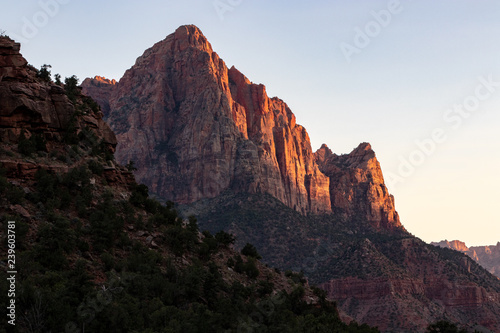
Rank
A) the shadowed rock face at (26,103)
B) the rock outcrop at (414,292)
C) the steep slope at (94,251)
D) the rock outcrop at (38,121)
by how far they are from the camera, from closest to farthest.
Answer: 1. the steep slope at (94,251)
2. the rock outcrop at (38,121)
3. the shadowed rock face at (26,103)
4. the rock outcrop at (414,292)

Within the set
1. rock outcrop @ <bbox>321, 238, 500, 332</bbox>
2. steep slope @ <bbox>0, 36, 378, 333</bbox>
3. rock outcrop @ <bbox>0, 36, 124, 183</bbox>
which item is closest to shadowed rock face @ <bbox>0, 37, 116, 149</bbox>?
rock outcrop @ <bbox>0, 36, 124, 183</bbox>

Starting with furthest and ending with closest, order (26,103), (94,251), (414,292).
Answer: (414,292), (26,103), (94,251)

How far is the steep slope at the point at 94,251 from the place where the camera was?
38.3 metres

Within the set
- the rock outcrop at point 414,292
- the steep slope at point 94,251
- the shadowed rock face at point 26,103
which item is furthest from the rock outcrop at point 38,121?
the rock outcrop at point 414,292

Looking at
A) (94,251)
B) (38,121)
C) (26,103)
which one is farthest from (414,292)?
(26,103)

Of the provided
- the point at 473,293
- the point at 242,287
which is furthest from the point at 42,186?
the point at 473,293

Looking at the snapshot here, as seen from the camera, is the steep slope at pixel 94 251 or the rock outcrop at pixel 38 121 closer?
the steep slope at pixel 94 251

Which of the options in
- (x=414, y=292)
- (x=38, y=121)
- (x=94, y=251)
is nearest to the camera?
(x=94, y=251)

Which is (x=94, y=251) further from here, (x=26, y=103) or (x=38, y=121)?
(x=26, y=103)

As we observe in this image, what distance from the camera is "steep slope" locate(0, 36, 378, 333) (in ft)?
126

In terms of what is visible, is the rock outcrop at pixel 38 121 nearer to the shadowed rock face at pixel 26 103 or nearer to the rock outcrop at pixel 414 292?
the shadowed rock face at pixel 26 103

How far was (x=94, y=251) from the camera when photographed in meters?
46.6

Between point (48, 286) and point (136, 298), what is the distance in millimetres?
7173

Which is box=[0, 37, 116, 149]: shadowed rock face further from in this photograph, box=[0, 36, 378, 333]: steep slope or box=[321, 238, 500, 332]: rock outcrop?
box=[321, 238, 500, 332]: rock outcrop
